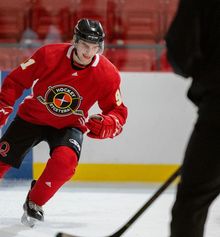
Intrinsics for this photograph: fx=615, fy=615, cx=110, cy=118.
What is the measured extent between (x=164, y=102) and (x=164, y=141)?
0.23m

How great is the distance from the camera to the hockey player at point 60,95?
2.48 meters

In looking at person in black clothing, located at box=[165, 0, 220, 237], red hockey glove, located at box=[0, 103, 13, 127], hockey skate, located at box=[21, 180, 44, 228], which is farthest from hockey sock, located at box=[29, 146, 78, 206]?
person in black clothing, located at box=[165, 0, 220, 237]

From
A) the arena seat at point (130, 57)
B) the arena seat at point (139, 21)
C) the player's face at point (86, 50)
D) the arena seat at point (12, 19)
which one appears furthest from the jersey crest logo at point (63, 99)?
the arena seat at point (12, 19)

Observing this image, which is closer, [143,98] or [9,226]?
[9,226]

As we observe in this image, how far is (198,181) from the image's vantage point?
1306 mm

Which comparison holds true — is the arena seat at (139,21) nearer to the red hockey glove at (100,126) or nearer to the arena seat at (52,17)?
the arena seat at (52,17)

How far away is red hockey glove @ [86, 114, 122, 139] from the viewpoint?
91.5 inches

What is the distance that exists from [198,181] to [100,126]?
1044mm

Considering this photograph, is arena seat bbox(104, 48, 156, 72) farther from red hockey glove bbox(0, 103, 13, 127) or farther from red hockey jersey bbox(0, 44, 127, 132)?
red hockey glove bbox(0, 103, 13, 127)

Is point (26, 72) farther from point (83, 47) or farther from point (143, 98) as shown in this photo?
point (143, 98)

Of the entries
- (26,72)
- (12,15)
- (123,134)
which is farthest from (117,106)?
(12,15)

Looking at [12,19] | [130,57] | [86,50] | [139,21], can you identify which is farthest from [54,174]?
[12,19]

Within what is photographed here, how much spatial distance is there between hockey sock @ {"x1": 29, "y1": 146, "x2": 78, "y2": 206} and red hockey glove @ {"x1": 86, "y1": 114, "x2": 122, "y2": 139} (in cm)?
14

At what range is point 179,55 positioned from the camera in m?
1.26
